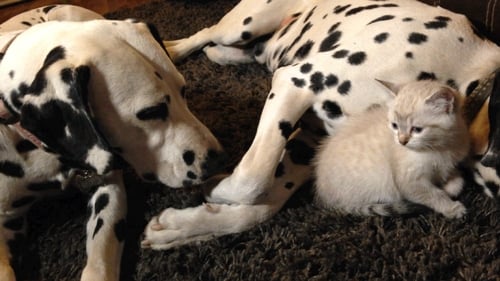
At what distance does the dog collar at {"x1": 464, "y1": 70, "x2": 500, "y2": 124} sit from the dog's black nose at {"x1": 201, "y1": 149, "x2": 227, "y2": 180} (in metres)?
0.68

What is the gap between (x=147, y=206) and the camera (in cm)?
175

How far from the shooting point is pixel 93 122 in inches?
52.7

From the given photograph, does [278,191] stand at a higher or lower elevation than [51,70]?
lower

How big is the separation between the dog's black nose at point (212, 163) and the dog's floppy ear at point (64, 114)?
0.26m

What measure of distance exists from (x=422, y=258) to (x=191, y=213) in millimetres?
627

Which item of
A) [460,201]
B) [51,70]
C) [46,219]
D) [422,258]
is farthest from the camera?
[46,219]

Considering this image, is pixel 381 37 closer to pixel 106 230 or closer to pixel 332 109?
pixel 332 109

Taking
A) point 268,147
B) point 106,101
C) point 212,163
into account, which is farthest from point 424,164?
point 106,101

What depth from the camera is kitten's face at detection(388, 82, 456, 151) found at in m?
1.38

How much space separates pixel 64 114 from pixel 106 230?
40 cm

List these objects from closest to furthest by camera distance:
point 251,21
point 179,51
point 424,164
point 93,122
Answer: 1. point 93,122
2. point 424,164
3. point 251,21
4. point 179,51

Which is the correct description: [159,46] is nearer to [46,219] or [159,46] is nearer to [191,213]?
[191,213]

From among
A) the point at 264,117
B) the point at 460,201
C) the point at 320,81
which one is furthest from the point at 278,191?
the point at 460,201

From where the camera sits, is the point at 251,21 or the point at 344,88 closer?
the point at 344,88
